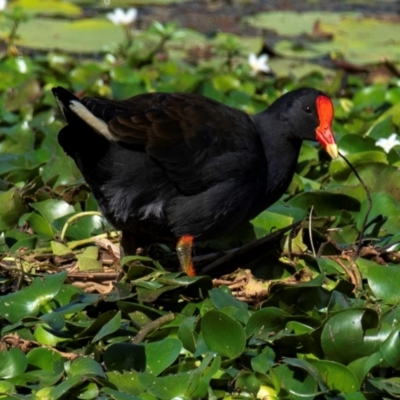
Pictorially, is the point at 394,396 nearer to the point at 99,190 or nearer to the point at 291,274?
the point at 291,274

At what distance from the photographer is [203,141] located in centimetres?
381

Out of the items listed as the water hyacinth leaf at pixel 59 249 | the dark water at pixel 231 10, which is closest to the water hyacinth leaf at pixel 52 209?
the water hyacinth leaf at pixel 59 249

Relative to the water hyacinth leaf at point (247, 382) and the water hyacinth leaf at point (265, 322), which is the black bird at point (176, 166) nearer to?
the water hyacinth leaf at point (265, 322)

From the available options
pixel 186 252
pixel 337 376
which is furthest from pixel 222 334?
pixel 186 252

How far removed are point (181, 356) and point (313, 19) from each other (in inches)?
242

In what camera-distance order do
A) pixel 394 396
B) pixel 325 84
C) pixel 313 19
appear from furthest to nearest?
1. pixel 313 19
2. pixel 325 84
3. pixel 394 396

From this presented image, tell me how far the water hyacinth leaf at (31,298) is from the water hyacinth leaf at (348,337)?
3.05 ft

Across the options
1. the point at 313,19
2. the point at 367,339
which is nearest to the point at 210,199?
the point at 367,339

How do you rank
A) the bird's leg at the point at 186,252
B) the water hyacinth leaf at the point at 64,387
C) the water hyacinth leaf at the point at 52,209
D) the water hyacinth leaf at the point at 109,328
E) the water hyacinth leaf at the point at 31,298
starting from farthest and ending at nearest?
the water hyacinth leaf at the point at 52,209 < the bird's leg at the point at 186,252 < the water hyacinth leaf at the point at 31,298 < the water hyacinth leaf at the point at 109,328 < the water hyacinth leaf at the point at 64,387

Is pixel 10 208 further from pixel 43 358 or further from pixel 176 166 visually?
pixel 43 358

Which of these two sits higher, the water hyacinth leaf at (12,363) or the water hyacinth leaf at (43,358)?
the water hyacinth leaf at (12,363)

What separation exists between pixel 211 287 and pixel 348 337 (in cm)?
65

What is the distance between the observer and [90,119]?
3.55 meters

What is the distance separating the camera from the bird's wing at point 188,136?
12.1 feet
